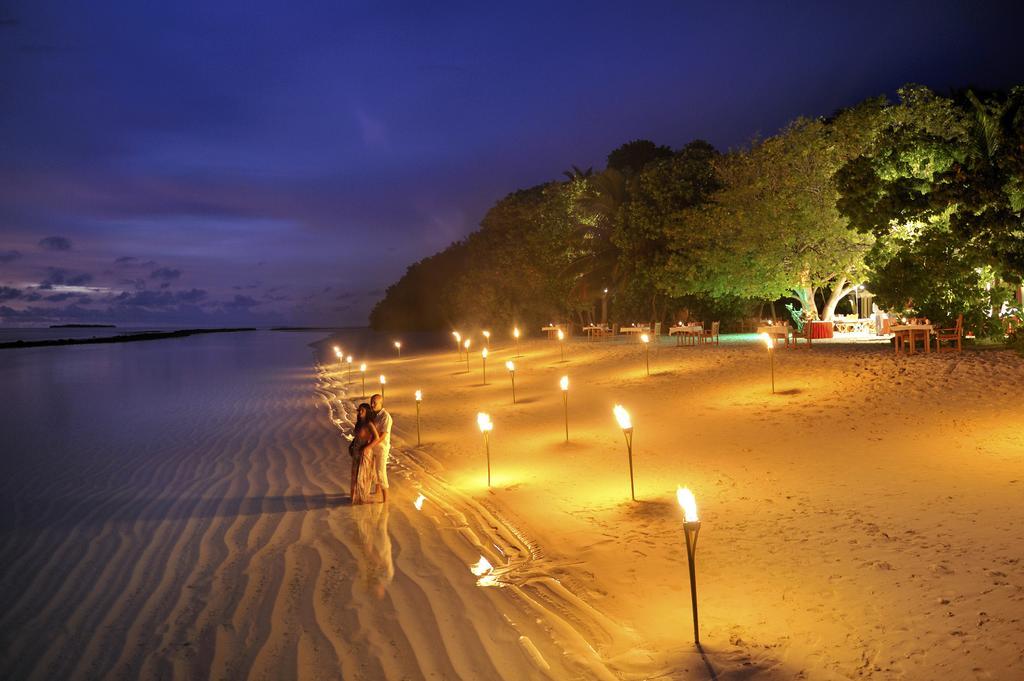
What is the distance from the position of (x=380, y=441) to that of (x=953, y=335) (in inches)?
517

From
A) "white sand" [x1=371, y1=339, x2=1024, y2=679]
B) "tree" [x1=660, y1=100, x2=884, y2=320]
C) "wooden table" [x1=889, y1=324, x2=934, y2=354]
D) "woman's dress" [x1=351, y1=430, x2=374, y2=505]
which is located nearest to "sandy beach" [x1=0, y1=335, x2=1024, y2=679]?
"white sand" [x1=371, y1=339, x2=1024, y2=679]

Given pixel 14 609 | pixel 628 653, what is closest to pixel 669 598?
pixel 628 653

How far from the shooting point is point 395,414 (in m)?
18.0

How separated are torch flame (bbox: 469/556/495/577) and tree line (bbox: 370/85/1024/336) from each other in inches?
503

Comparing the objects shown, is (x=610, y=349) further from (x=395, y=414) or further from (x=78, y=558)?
(x=78, y=558)

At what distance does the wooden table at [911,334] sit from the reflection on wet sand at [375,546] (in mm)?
12406

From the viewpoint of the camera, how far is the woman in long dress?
9.01 metres

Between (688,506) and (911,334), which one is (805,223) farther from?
(688,506)

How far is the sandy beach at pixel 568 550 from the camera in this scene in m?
4.75

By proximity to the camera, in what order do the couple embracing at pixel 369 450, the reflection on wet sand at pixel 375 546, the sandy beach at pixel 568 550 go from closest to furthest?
the sandy beach at pixel 568 550
the reflection on wet sand at pixel 375 546
the couple embracing at pixel 369 450

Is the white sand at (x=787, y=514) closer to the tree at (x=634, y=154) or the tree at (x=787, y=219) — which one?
the tree at (x=787, y=219)

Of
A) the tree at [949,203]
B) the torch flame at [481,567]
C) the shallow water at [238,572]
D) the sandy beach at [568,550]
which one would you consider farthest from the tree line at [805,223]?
the torch flame at [481,567]

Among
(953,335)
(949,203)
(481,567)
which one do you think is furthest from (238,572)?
(953,335)

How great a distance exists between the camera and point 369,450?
907 centimetres
